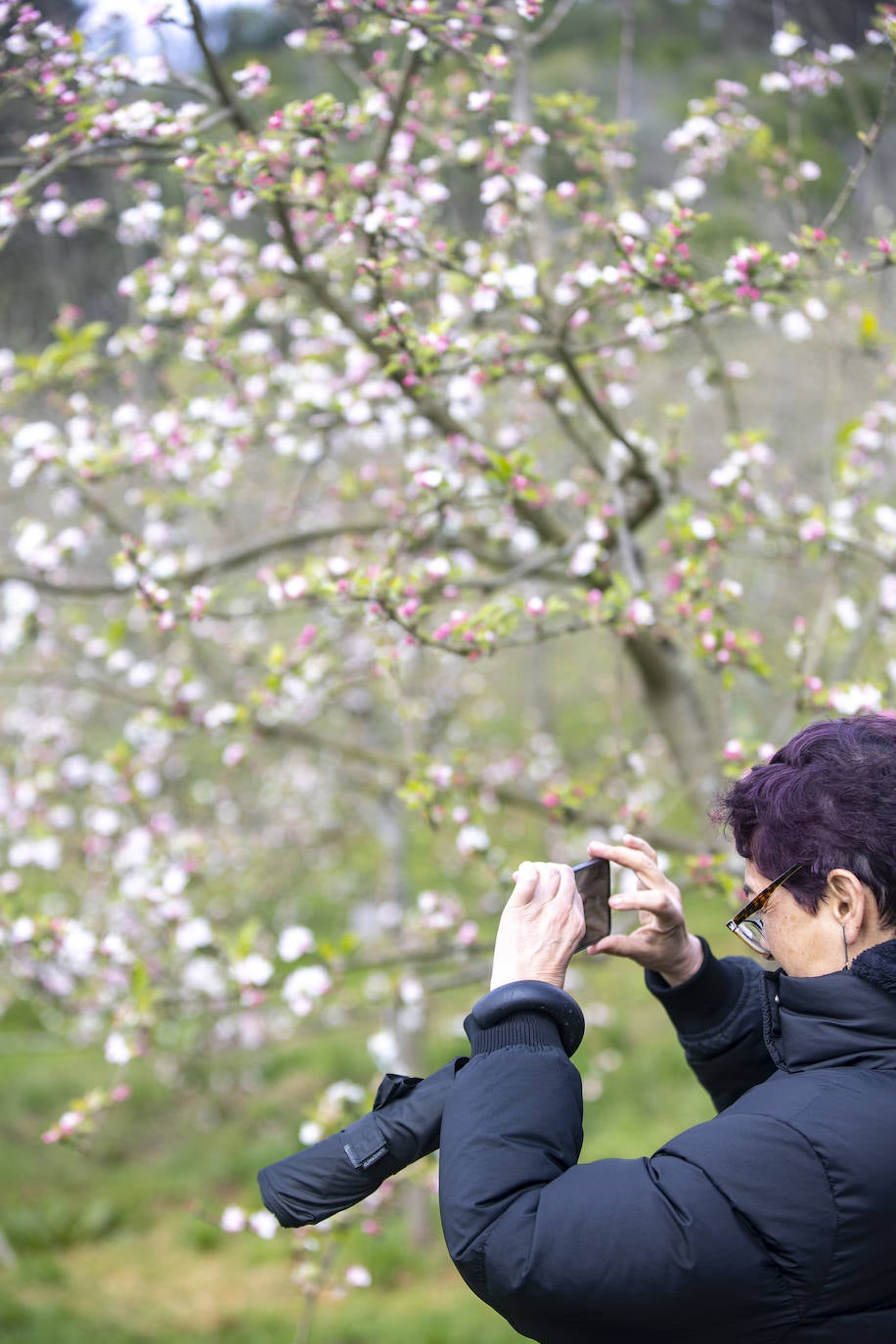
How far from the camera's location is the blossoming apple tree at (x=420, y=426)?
8.41 ft

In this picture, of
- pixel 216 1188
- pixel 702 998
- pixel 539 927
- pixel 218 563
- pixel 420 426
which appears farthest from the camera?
pixel 216 1188

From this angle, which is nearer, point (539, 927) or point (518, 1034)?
point (518, 1034)

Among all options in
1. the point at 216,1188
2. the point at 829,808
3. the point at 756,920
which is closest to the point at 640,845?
the point at 756,920

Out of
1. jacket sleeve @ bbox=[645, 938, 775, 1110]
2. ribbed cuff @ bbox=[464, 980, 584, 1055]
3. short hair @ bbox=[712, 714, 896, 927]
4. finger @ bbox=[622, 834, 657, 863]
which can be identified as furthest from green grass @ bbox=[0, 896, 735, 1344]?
ribbed cuff @ bbox=[464, 980, 584, 1055]

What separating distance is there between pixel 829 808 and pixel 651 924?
1.40ft

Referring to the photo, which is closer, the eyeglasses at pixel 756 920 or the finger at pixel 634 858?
the eyeglasses at pixel 756 920

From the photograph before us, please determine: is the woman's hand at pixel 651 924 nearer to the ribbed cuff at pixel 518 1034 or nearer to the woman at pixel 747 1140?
the woman at pixel 747 1140

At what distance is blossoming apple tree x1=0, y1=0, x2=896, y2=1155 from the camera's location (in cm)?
256

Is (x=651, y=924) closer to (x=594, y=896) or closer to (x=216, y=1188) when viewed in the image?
(x=594, y=896)

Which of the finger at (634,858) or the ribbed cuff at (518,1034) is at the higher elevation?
the ribbed cuff at (518,1034)

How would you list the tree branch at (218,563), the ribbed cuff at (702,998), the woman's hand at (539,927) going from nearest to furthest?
the woman's hand at (539,927), the ribbed cuff at (702,998), the tree branch at (218,563)

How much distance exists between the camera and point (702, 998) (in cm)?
164

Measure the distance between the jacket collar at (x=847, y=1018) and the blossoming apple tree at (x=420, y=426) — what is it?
1333 millimetres

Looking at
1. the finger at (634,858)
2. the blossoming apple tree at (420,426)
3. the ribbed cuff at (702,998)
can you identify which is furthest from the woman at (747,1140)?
the blossoming apple tree at (420,426)
